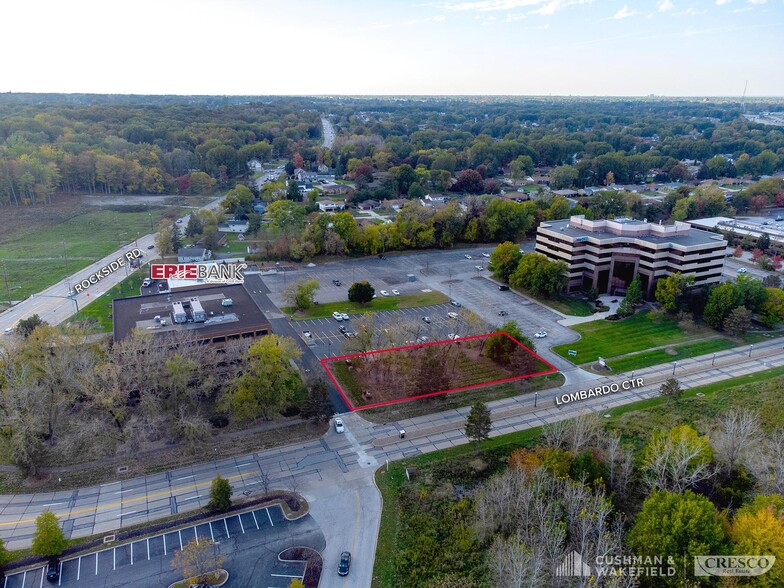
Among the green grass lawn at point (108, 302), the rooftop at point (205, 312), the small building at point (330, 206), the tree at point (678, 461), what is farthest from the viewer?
the small building at point (330, 206)

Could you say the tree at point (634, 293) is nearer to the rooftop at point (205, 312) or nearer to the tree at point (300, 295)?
the tree at point (300, 295)

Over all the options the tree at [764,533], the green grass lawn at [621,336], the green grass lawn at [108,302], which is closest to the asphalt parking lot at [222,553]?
the tree at [764,533]

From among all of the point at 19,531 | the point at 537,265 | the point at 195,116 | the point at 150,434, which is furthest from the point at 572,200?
the point at 195,116

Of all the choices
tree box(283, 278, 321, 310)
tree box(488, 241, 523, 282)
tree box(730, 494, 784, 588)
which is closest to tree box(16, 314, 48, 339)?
tree box(283, 278, 321, 310)

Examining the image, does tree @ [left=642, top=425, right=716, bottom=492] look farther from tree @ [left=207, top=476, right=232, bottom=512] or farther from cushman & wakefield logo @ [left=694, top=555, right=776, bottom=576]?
tree @ [left=207, top=476, right=232, bottom=512]

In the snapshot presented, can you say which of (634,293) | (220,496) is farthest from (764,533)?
(634,293)

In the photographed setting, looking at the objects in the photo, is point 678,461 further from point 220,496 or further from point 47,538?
point 47,538
